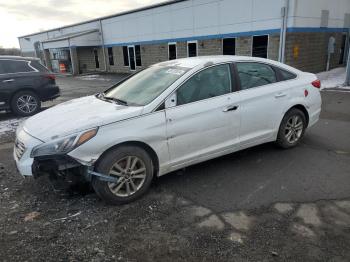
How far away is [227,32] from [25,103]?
1142 centimetres

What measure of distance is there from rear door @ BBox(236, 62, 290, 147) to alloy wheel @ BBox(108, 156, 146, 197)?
1625mm

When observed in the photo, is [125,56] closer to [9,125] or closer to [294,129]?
[9,125]

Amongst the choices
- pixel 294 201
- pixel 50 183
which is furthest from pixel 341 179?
pixel 50 183

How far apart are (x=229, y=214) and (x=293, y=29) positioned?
12557 millimetres

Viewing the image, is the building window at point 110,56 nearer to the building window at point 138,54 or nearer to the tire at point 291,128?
the building window at point 138,54

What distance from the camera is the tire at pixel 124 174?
3.34 metres

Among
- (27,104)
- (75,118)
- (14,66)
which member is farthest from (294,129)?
(14,66)

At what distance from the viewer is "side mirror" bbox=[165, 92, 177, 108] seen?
12.0 feet

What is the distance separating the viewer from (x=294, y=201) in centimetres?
349

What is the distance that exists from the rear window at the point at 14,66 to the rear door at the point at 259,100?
712 cm

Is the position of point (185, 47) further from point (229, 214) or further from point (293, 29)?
point (229, 214)

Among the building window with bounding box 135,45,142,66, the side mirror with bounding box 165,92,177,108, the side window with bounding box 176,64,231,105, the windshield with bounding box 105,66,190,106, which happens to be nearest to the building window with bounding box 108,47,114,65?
the building window with bounding box 135,45,142,66

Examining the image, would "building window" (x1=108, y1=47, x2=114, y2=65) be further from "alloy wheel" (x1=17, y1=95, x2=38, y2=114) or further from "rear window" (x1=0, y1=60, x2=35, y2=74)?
"alloy wheel" (x1=17, y1=95, x2=38, y2=114)

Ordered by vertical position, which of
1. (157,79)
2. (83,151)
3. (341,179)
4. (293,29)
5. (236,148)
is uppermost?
(293,29)
